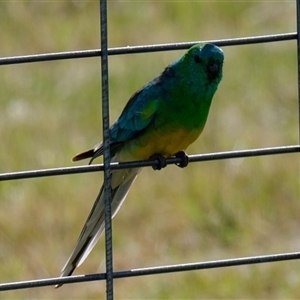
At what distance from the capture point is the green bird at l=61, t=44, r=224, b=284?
4152 mm

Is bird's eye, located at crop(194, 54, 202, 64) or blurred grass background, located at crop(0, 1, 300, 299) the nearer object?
bird's eye, located at crop(194, 54, 202, 64)

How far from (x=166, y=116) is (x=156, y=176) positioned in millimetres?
3035

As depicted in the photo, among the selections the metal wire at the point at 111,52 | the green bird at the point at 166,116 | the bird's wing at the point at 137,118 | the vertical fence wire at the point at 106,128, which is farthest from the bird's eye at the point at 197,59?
the vertical fence wire at the point at 106,128

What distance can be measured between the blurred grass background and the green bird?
1.93 meters

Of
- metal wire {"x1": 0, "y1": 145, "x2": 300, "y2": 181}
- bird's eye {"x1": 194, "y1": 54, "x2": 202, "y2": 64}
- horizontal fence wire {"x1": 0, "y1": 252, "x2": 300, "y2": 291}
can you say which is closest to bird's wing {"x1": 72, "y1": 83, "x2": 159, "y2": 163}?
bird's eye {"x1": 194, "y1": 54, "x2": 202, "y2": 64}

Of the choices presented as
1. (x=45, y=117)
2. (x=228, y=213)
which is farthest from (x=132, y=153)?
(x=45, y=117)

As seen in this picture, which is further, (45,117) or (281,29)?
(281,29)

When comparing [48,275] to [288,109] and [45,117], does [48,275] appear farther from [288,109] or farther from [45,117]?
[288,109]

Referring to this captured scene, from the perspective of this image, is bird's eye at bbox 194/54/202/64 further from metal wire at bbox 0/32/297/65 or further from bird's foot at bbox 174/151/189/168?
metal wire at bbox 0/32/297/65

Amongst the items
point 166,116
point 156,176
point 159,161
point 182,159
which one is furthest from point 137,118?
point 156,176

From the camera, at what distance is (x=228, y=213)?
6.80 metres

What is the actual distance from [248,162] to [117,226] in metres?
1.19

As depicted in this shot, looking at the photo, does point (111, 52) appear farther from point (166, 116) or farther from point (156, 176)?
point (156, 176)

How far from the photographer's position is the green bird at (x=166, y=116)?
415 cm
